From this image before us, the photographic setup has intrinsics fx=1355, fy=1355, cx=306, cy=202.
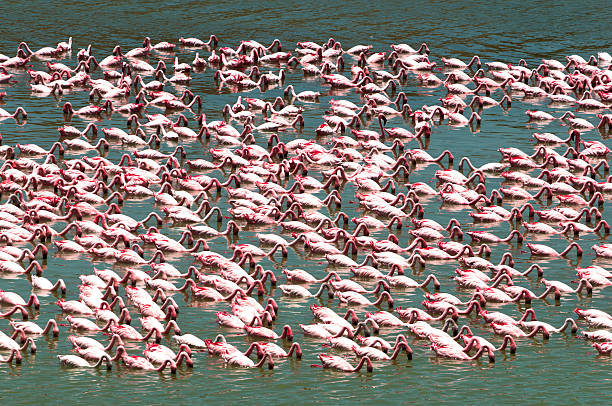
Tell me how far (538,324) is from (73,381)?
18.9 meters

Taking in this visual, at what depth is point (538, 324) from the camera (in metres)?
55.4

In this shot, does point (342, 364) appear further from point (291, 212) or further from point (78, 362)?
point (291, 212)

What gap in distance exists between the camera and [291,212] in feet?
229

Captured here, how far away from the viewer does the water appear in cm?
5025

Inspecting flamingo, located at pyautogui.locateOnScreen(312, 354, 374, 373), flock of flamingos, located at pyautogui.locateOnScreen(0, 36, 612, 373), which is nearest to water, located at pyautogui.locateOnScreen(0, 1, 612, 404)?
flamingo, located at pyautogui.locateOnScreen(312, 354, 374, 373)

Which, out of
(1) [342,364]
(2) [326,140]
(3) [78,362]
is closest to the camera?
(3) [78,362]

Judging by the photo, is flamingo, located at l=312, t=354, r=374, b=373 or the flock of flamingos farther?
the flock of flamingos

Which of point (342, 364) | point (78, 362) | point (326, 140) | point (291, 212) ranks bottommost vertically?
point (342, 364)

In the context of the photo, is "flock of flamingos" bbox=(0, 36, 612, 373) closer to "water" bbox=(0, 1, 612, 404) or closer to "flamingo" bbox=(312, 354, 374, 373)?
"flamingo" bbox=(312, 354, 374, 373)

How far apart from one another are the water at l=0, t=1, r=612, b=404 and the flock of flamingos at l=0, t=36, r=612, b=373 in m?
0.63

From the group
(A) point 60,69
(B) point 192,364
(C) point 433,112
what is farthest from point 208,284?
(A) point 60,69

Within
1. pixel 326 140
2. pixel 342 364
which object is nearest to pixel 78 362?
pixel 342 364

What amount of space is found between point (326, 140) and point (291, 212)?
17.3 meters

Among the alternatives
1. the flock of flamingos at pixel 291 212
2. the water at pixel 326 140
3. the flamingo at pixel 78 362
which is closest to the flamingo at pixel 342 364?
the flock of flamingos at pixel 291 212
